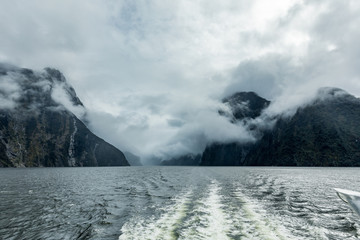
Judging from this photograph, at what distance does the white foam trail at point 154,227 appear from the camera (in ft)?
60.1

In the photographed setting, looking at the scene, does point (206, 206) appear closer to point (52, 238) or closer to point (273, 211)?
point (273, 211)

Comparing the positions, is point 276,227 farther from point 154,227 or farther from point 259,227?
point 154,227

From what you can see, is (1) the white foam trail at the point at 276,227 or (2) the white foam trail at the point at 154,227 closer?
(1) the white foam trail at the point at 276,227

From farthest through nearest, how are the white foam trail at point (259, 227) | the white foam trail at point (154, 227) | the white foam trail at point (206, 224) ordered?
the white foam trail at point (154, 227), the white foam trail at point (206, 224), the white foam trail at point (259, 227)

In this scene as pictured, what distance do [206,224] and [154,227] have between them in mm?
4492

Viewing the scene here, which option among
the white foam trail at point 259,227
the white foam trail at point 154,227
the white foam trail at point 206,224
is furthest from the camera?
the white foam trail at point 154,227

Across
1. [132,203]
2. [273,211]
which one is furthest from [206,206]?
[132,203]

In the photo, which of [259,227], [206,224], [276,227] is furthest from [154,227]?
[276,227]

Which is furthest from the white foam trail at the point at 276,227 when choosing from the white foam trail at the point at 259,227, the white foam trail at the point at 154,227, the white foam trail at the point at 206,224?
the white foam trail at the point at 154,227

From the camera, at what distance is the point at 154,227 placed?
2064 cm

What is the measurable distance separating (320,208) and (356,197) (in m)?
16.2

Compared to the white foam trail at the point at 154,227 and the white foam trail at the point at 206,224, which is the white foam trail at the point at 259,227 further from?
the white foam trail at the point at 154,227

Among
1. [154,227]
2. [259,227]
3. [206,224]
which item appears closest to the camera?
[259,227]

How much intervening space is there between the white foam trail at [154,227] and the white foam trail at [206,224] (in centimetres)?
103
